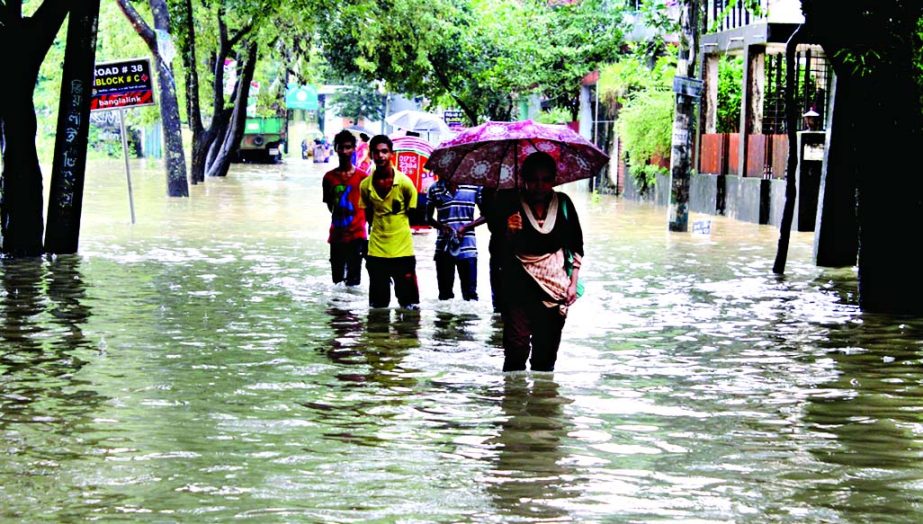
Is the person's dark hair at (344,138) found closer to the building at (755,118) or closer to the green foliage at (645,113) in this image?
the building at (755,118)

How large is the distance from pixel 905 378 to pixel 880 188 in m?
4.23

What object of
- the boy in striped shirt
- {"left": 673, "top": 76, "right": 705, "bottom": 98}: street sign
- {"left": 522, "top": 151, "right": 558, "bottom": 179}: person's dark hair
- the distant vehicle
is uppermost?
{"left": 673, "top": 76, "right": 705, "bottom": 98}: street sign

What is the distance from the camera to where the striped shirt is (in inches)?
556

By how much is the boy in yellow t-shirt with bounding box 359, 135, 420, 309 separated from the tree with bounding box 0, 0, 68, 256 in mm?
6919

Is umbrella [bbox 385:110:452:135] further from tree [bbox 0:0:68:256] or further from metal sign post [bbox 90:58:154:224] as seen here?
tree [bbox 0:0:68:256]

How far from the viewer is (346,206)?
1535 centimetres

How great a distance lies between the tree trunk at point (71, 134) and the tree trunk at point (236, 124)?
82.5 ft

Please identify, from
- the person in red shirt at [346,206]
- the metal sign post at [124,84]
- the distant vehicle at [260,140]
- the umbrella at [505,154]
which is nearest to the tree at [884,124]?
the umbrella at [505,154]

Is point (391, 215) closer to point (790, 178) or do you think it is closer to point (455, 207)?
point (455, 207)

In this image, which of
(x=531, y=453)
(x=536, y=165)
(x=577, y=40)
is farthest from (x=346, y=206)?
(x=577, y=40)

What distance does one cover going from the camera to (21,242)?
1933 centimetres

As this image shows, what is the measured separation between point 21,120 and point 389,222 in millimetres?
7243

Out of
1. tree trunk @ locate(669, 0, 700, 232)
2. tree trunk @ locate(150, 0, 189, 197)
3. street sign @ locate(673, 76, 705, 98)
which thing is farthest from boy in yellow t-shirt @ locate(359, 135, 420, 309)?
tree trunk @ locate(150, 0, 189, 197)

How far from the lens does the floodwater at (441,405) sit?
682 cm
